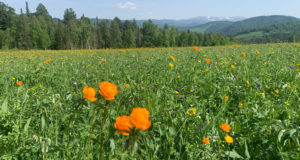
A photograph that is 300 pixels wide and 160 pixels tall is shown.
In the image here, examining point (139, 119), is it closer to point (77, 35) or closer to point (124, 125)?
point (124, 125)

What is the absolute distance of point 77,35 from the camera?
194ft

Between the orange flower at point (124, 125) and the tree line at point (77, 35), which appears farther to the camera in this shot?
the tree line at point (77, 35)

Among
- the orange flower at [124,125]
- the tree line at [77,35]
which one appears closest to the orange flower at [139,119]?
the orange flower at [124,125]

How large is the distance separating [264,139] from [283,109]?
66 centimetres

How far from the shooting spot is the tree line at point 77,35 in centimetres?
5138

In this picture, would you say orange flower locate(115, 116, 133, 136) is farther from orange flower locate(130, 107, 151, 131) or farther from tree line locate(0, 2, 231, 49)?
tree line locate(0, 2, 231, 49)

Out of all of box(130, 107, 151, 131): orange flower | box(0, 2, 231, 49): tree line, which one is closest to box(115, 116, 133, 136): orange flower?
box(130, 107, 151, 131): orange flower

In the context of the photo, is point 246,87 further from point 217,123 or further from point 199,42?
point 199,42

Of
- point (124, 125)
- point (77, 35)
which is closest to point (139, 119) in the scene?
point (124, 125)

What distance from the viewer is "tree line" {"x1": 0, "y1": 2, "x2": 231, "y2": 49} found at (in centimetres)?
5138

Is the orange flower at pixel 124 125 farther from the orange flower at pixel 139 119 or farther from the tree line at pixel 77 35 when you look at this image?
the tree line at pixel 77 35

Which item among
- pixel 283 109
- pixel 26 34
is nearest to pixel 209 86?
pixel 283 109

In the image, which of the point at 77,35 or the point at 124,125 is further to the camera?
the point at 77,35

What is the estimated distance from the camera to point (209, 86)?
9.68 feet
